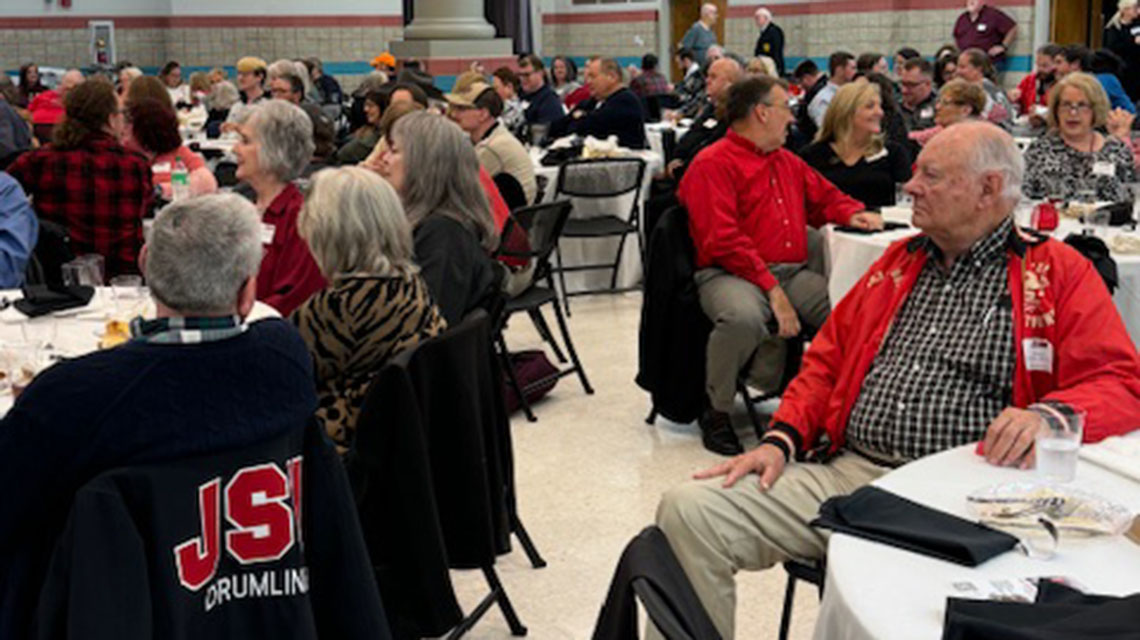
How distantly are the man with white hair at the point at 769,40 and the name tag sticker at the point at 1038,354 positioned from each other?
1375cm

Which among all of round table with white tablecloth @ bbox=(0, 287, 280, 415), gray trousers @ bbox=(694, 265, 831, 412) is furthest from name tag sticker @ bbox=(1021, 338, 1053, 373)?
gray trousers @ bbox=(694, 265, 831, 412)

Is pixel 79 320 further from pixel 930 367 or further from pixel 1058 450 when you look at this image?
pixel 1058 450

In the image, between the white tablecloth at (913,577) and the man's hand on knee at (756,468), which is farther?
the man's hand on knee at (756,468)

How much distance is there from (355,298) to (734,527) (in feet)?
3.27

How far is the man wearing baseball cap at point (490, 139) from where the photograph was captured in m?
6.27

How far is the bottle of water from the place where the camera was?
17.3 feet

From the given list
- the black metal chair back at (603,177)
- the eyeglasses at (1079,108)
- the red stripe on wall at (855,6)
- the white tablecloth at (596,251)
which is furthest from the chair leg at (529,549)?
the red stripe on wall at (855,6)

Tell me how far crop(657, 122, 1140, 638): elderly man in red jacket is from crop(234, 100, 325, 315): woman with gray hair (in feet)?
5.39

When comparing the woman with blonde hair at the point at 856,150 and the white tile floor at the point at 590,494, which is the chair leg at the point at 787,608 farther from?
the woman with blonde hair at the point at 856,150

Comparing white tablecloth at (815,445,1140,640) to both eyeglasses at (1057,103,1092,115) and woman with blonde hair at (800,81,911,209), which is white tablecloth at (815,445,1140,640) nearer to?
woman with blonde hair at (800,81,911,209)

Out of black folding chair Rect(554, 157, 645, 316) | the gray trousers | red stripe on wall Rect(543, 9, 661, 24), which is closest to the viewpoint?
the gray trousers

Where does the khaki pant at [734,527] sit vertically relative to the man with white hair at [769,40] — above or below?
below

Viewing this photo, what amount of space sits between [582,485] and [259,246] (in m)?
2.41

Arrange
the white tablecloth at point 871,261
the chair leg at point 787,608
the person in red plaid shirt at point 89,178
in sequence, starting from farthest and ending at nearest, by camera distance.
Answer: the person in red plaid shirt at point 89,178 < the white tablecloth at point 871,261 < the chair leg at point 787,608
